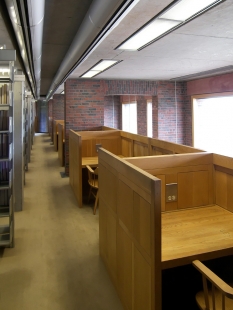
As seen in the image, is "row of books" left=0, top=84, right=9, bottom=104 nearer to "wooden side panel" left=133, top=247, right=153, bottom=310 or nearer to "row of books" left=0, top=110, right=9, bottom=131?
"row of books" left=0, top=110, right=9, bottom=131

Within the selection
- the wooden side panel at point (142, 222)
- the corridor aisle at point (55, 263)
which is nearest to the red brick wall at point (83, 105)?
the corridor aisle at point (55, 263)

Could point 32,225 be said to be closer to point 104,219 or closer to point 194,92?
point 104,219

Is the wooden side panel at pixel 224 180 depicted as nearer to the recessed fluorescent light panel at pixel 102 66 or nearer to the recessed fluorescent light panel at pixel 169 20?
the recessed fluorescent light panel at pixel 169 20

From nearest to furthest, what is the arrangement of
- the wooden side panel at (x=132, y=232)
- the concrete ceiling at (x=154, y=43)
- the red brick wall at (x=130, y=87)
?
1. the wooden side panel at (x=132, y=232)
2. the concrete ceiling at (x=154, y=43)
3. the red brick wall at (x=130, y=87)

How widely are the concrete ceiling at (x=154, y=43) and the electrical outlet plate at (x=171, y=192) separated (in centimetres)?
163

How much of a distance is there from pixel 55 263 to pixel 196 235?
1.76 meters

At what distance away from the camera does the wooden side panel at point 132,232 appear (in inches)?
70.2

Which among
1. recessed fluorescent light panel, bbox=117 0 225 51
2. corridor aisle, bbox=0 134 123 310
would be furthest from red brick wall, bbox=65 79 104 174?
recessed fluorescent light panel, bbox=117 0 225 51

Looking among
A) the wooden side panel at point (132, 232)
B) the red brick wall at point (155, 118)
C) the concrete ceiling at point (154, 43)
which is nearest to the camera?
the wooden side panel at point (132, 232)

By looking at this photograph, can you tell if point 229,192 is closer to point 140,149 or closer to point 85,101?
point 140,149

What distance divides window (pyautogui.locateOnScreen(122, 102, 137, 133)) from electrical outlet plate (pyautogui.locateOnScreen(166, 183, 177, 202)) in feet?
29.2

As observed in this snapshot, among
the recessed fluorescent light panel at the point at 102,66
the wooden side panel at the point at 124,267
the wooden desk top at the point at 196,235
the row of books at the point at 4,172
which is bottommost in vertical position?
the wooden side panel at the point at 124,267

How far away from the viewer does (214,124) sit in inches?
285

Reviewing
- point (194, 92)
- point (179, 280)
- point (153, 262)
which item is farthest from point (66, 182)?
point (153, 262)
